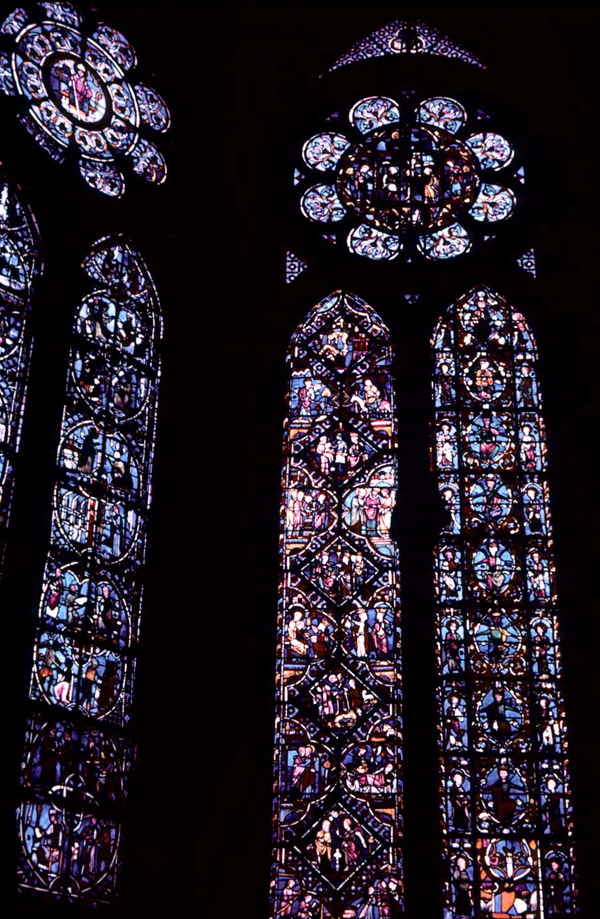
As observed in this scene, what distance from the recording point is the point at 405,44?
44.1 ft

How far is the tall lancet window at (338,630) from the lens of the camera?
1014 centimetres

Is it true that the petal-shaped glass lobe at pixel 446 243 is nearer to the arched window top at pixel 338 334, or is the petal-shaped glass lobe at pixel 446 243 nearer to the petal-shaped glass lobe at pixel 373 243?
the petal-shaped glass lobe at pixel 373 243

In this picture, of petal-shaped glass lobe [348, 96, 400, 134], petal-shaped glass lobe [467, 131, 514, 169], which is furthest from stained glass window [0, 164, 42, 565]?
petal-shaped glass lobe [467, 131, 514, 169]

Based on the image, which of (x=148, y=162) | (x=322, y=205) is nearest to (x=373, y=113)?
(x=322, y=205)

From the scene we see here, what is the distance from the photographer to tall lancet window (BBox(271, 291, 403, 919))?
10.1 meters

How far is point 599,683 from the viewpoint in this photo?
34.3 ft

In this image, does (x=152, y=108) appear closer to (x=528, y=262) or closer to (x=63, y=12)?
(x=63, y=12)

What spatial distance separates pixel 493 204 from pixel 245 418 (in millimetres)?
2922

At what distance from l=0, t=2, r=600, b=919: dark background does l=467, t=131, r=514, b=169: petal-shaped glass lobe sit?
0.12 meters

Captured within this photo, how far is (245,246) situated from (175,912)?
532cm

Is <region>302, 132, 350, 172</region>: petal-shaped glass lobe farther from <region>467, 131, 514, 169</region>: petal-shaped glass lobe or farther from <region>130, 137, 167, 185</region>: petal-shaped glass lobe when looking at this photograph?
<region>130, 137, 167, 185</region>: petal-shaped glass lobe

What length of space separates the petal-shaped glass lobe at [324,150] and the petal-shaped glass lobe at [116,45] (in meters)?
1.66

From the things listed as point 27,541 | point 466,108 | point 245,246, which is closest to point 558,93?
point 466,108

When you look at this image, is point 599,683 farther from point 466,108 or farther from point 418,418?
point 466,108
